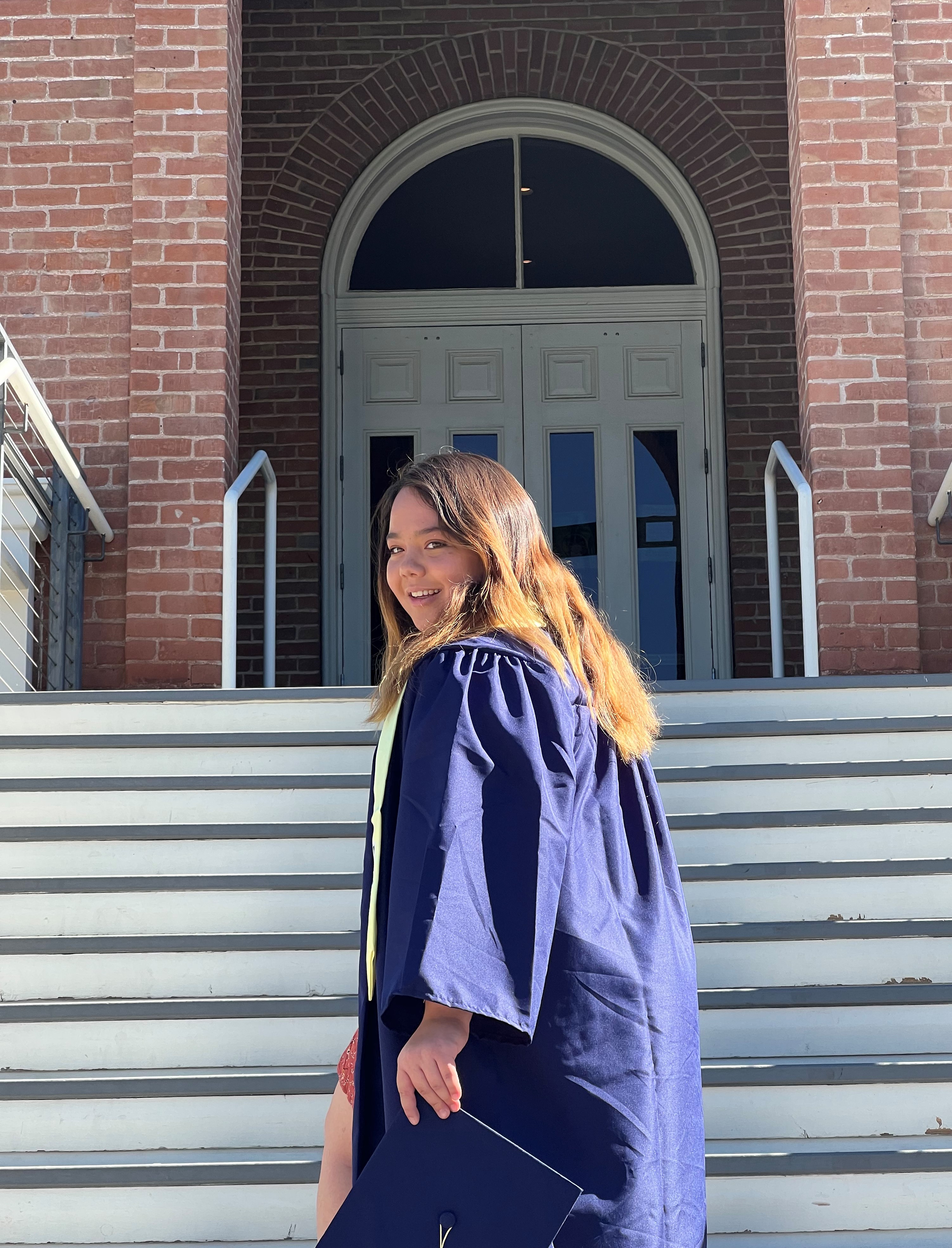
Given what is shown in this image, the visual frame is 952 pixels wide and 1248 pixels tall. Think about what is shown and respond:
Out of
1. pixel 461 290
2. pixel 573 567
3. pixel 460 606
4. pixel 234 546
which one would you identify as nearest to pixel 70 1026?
pixel 460 606

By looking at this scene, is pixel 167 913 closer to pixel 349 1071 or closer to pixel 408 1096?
pixel 349 1071

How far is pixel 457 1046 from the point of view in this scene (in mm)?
1509

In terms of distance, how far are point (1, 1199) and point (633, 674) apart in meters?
1.59

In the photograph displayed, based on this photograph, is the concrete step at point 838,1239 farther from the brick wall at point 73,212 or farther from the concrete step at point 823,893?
the brick wall at point 73,212

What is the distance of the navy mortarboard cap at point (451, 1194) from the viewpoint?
4.82ft

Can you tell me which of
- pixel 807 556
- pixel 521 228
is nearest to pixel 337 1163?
pixel 807 556

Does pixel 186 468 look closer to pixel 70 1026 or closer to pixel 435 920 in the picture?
pixel 70 1026

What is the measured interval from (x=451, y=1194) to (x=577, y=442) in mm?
6430

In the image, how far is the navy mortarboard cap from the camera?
1.47 meters

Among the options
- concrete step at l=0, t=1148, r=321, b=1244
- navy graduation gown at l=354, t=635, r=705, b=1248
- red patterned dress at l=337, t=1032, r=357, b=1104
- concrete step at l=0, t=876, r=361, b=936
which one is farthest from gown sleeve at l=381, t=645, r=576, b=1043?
concrete step at l=0, t=876, r=361, b=936

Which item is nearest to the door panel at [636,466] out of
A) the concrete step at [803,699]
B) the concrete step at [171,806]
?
the concrete step at [803,699]

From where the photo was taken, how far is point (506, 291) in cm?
777

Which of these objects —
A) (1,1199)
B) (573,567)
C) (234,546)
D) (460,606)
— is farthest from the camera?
(573,567)

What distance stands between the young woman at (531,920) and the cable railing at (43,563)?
3.38 meters
